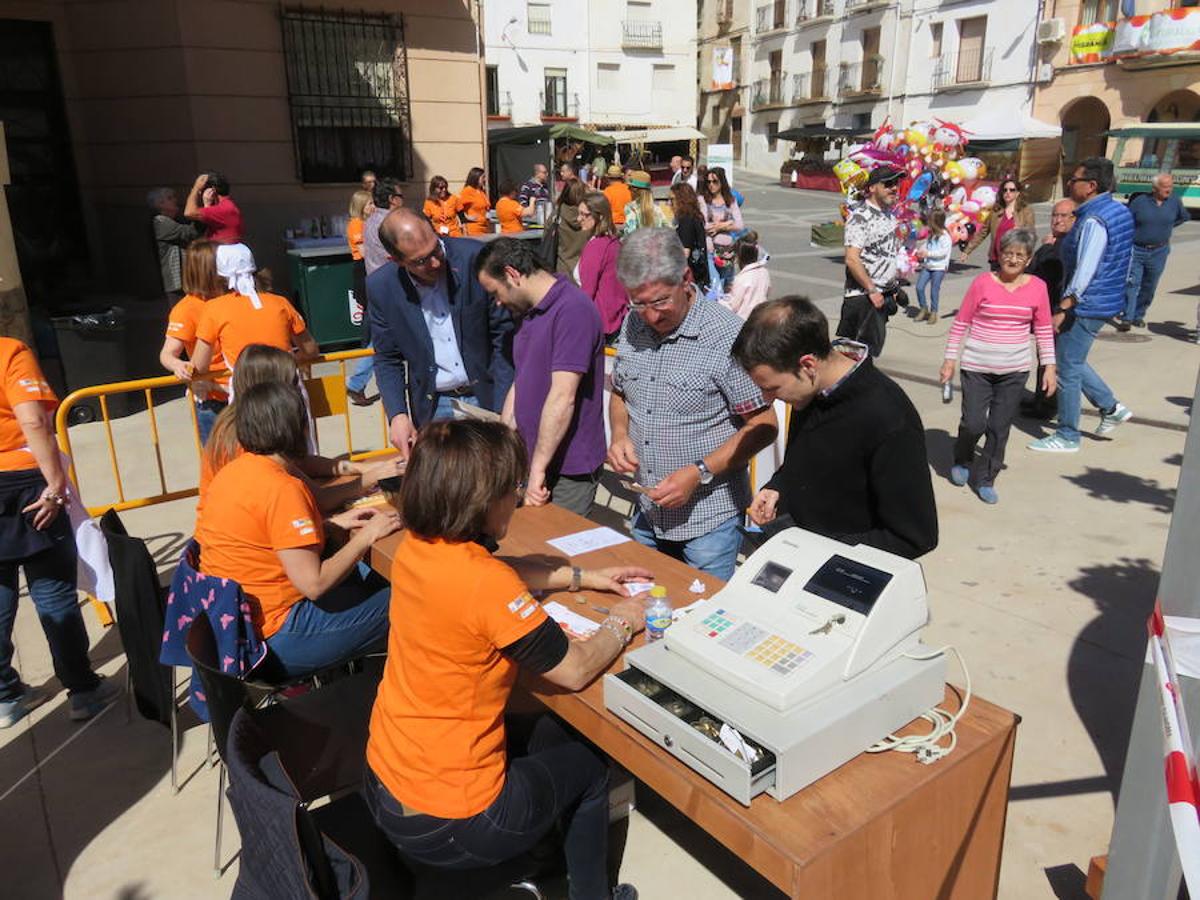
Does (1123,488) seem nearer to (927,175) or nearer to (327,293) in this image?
(927,175)

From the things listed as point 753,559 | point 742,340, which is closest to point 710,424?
point 742,340

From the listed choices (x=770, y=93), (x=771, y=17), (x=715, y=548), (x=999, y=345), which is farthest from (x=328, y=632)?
(x=771, y=17)

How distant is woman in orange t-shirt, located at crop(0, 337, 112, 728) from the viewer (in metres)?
3.35

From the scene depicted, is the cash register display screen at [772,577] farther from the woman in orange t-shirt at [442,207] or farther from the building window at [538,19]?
the building window at [538,19]

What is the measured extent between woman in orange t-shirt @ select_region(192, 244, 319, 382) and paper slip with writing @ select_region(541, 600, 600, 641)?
9.56ft

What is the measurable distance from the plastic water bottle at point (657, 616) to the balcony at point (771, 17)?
45.0m

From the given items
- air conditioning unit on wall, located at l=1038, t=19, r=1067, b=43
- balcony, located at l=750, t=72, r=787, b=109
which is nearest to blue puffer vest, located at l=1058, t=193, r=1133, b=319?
air conditioning unit on wall, located at l=1038, t=19, r=1067, b=43

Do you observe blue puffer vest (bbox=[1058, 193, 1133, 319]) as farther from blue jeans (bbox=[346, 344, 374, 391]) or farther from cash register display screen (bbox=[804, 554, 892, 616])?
blue jeans (bbox=[346, 344, 374, 391])

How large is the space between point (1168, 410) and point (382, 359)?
6.71 meters

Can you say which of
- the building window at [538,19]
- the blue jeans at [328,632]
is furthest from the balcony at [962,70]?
the blue jeans at [328,632]

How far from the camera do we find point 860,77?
125 feet

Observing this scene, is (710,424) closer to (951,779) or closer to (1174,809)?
(951,779)

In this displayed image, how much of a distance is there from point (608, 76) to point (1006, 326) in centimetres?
3656

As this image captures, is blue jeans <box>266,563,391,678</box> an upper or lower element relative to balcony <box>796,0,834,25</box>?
lower
